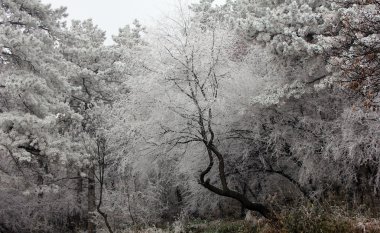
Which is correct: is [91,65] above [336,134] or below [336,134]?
above

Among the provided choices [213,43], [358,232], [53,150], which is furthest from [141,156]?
[358,232]

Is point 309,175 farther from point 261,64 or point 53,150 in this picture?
point 53,150

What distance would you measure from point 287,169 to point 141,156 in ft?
19.2

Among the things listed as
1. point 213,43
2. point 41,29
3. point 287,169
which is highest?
point 41,29

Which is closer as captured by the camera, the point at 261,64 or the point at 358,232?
the point at 358,232

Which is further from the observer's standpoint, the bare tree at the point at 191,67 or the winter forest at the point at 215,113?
the bare tree at the point at 191,67

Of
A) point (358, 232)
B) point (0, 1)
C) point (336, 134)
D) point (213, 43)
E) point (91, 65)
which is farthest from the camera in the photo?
point (91, 65)

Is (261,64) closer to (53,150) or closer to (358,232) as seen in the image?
(53,150)

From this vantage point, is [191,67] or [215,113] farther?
[215,113]

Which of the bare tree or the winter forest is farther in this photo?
the bare tree

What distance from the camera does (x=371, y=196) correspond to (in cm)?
1409

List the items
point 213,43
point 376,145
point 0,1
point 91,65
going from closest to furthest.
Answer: point 376,145 < point 213,43 < point 0,1 < point 91,65

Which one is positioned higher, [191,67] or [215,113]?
[191,67]

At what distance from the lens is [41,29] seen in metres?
18.3
